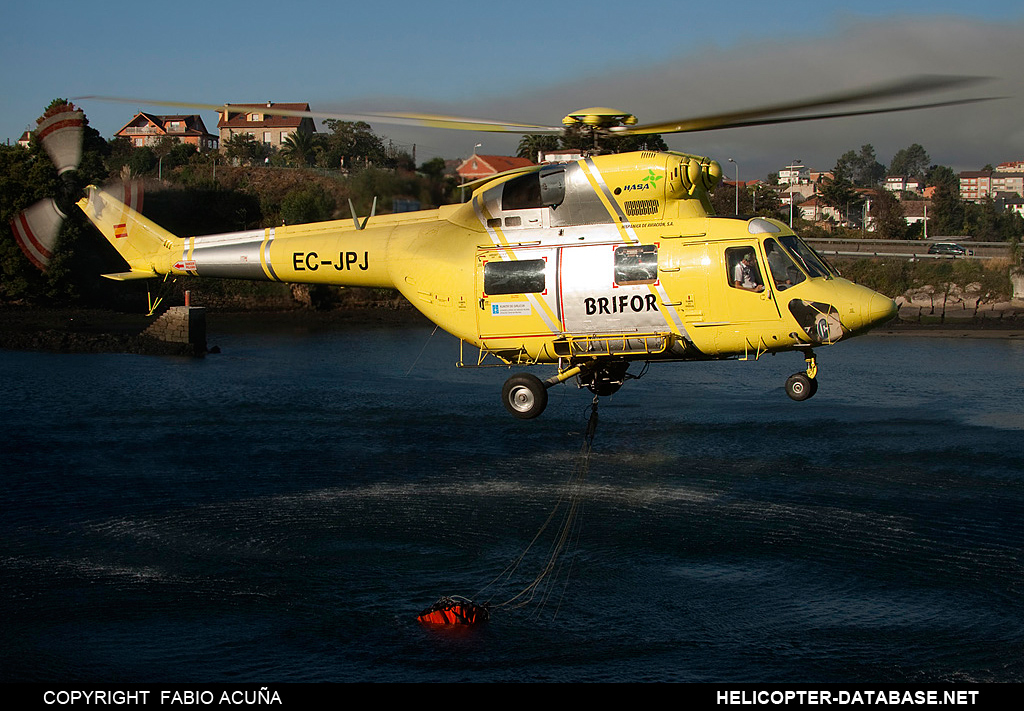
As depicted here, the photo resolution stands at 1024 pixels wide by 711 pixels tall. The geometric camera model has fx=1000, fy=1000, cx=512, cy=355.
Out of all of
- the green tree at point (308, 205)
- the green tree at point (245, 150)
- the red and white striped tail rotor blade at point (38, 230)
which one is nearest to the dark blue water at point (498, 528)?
the green tree at point (308, 205)

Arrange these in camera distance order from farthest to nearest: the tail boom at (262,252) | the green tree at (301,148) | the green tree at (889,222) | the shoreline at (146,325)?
the green tree at (889,222) → the shoreline at (146,325) → the green tree at (301,148) → the tail boom at (262,252)

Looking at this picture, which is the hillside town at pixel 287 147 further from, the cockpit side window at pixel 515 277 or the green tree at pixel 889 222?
the cockpit side window at pixel 515 277

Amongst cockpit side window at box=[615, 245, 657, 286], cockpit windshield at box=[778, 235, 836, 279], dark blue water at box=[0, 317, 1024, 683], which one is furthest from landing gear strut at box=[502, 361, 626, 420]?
dark blue water at box=[0, 317, 1024, 683]

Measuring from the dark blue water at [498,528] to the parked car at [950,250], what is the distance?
1736 cm

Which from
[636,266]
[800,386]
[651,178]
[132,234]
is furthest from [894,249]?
[132,234]

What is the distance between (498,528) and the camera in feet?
102

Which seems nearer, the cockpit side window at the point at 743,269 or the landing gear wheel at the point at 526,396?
the cockpit side window at the point at 743,269

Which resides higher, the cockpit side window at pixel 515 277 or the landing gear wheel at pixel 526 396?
the cockpit side window at pixel 515 277

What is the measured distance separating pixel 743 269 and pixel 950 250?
57.2m

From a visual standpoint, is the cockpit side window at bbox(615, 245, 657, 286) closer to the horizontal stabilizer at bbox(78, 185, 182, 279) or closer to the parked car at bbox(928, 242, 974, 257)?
the horizontal stabilizer at bbox(78, 185, 182, 279)

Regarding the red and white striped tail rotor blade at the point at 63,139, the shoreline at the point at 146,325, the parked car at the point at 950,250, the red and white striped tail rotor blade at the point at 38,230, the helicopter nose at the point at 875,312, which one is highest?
the red and white striped tail rotor blade at the point at 63,139

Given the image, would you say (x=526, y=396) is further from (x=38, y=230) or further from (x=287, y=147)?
(x=287, y=147)

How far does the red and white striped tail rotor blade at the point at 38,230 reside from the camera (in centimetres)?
2067

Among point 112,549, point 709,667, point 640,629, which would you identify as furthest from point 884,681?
point 112,549
